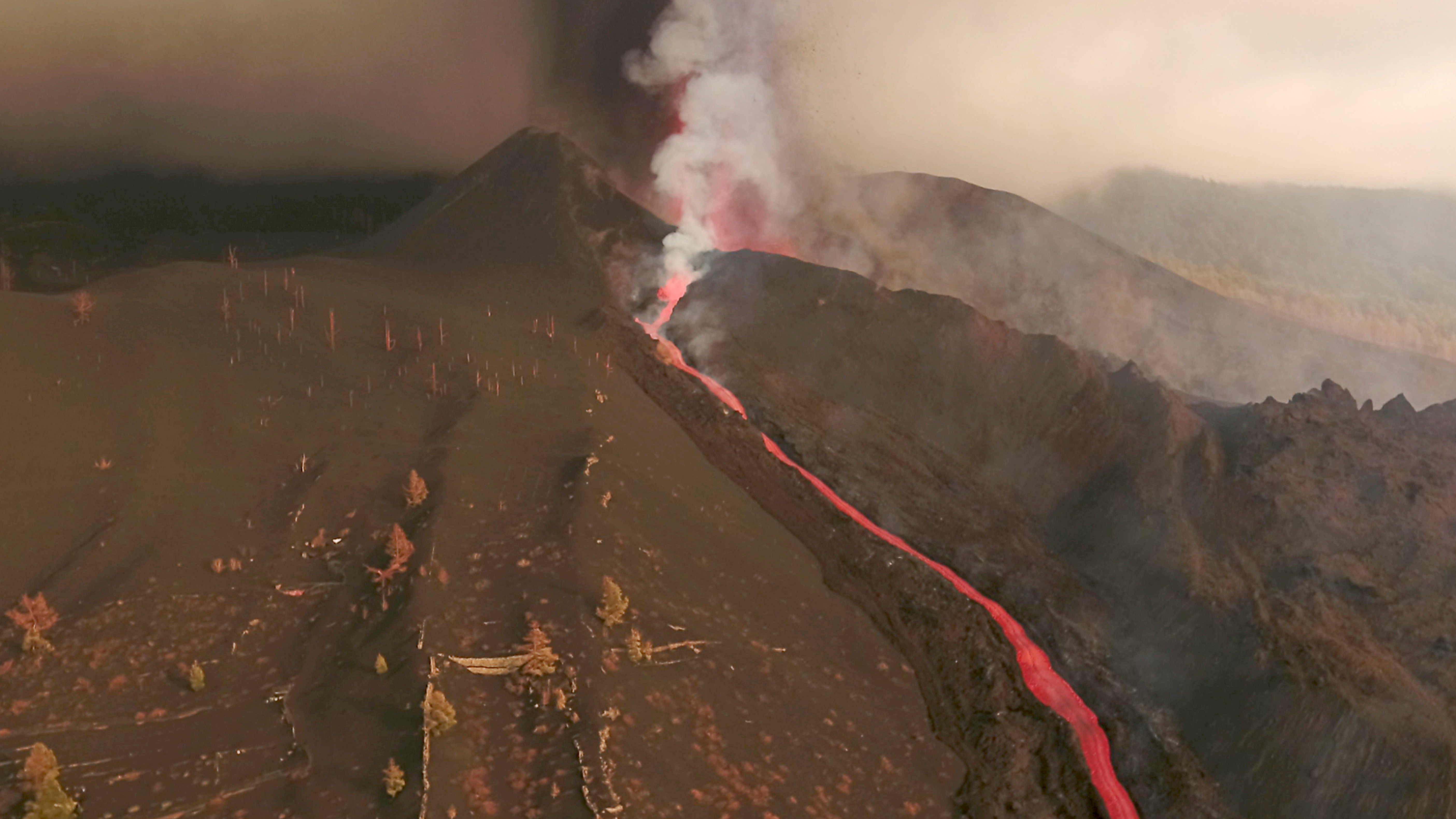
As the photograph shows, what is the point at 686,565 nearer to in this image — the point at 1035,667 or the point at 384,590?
the point at 384,590

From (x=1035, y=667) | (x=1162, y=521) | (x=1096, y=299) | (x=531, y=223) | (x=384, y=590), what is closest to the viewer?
(x=384, y=590)

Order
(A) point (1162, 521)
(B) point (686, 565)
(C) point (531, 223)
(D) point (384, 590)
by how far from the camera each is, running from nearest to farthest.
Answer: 1. (D) point (384, 590)
2. (B) point (686, 565)
3. (A) point (1162, 521)
4. (C) point (531, 223)

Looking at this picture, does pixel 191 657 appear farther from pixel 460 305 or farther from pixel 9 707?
pixel 460 305

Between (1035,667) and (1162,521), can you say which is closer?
(1035,667)

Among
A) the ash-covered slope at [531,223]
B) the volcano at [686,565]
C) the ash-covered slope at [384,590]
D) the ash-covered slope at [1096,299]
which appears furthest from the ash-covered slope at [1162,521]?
the ash-covered slope at [1096,299]

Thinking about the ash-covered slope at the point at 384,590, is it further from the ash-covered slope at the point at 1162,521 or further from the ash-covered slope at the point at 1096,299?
the ash-covered slope at the point at 1096,299

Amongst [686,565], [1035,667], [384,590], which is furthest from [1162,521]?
[384,590]

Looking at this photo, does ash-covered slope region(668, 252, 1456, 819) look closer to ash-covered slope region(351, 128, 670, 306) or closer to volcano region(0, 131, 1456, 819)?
volcano region(0, 131, 1456, 819)
